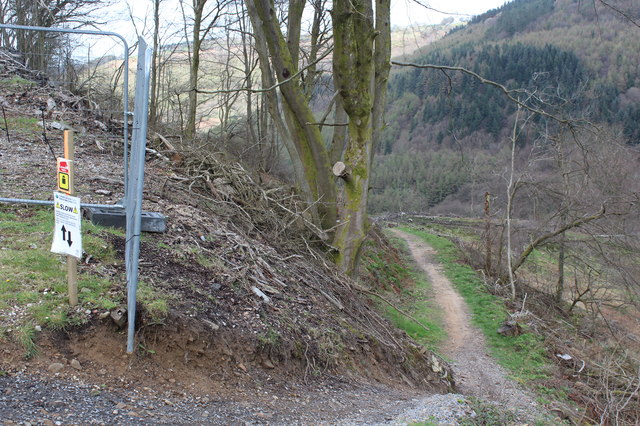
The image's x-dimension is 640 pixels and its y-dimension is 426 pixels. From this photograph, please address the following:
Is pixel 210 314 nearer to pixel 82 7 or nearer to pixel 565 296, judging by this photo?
pixel 565 296

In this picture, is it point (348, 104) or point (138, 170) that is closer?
point (138, 170)

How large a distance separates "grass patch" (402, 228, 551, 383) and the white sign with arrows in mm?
7497

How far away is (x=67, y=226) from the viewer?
371 centimetres

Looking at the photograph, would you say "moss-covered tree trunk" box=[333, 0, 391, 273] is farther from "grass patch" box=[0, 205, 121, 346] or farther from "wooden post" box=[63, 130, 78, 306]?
"wooden post" box=[63, 130, 78, 306]

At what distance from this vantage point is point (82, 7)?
65.8 feet

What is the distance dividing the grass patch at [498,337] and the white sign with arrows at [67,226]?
295 inches

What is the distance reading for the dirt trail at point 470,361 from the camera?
737 centimetres

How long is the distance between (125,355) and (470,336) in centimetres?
853

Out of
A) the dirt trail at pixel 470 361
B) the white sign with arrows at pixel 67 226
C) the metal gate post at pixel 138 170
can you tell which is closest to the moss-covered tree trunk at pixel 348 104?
the dirt trail at pixel 470 361

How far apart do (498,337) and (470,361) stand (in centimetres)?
185

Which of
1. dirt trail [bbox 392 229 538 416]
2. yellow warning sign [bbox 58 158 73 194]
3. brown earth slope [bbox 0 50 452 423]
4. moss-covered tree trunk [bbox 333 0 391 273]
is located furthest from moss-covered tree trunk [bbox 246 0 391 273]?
yellow warning sign [bbox 58 158 73 194]

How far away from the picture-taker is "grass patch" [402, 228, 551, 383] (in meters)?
9.32

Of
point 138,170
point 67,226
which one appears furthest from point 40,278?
point 138,170

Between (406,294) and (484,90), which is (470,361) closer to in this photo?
(406,294)
